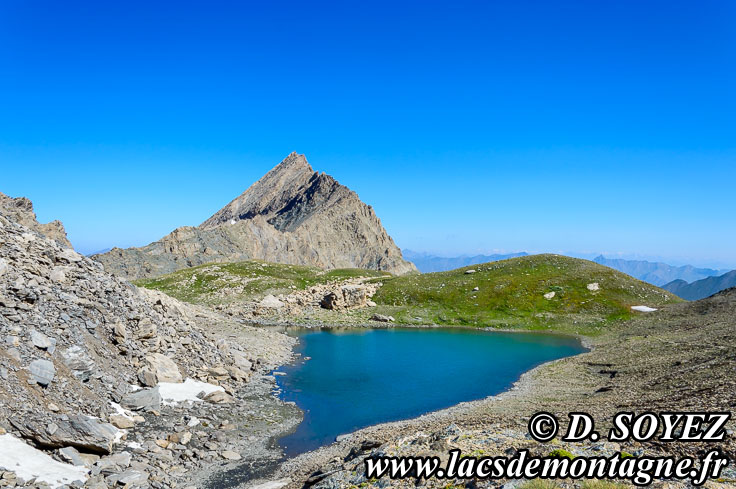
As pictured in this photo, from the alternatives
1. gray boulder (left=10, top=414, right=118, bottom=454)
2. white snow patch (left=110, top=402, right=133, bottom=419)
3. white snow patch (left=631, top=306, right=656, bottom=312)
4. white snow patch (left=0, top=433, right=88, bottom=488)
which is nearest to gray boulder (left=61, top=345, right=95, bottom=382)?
white snow patch (left=110, top=402, right=133, bottom=419)

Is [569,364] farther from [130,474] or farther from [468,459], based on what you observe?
[130,474]

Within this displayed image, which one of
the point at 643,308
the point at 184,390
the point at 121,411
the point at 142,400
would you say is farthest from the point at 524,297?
the point at 121,411

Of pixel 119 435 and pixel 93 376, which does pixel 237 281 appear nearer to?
pixel 93 376

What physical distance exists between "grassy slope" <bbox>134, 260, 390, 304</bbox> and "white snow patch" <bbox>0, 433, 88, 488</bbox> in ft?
288

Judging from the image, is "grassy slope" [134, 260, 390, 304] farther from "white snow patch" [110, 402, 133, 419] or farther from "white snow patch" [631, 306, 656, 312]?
"white snow patch" [110, 402, 133, 419]

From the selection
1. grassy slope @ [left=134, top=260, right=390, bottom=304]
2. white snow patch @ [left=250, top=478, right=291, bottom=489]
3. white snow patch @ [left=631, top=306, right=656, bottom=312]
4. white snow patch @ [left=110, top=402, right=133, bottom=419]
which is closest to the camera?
white snow patch @ [left=250, top=478, right=291, bottom=489]

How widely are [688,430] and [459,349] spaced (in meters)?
52.7

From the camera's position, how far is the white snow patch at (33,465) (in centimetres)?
2056

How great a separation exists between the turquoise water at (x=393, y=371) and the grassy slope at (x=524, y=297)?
925 centimetres

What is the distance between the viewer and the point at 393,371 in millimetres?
55656

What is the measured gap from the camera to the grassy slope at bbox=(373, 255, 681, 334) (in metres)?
92.2

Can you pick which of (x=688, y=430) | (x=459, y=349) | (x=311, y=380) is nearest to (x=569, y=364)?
(x=459, y=349)

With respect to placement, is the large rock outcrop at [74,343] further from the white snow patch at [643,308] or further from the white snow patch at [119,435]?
the white snow patch at [643,308]

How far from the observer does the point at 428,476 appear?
17781mm
